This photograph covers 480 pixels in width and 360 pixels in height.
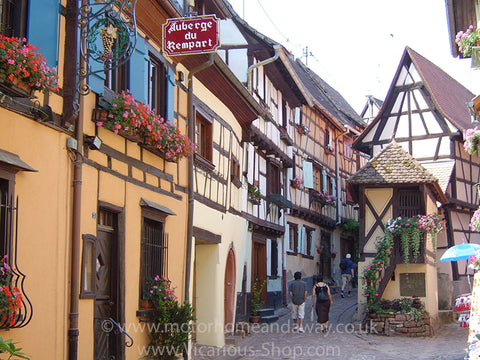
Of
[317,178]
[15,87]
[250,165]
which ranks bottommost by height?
[15,87]

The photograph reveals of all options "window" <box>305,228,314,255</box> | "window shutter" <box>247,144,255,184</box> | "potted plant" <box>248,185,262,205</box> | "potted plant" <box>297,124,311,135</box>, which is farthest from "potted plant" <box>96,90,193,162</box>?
"window" <box>305,228,314,255</box>

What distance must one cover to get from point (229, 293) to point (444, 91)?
1377 centimetres

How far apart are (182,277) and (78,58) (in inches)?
202

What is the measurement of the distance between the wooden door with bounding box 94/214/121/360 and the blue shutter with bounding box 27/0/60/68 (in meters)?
2.54

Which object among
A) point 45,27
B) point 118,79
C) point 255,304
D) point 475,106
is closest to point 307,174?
point 255,304

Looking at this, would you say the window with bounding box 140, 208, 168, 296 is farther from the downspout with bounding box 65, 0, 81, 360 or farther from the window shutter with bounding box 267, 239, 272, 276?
the window shutter with bounding box 267, 239, 272, 276

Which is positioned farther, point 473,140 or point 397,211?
point 397,211

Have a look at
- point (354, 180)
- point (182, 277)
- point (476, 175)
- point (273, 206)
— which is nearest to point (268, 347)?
point (182, 277)

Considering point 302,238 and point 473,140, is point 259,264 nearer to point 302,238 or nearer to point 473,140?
point 302,238

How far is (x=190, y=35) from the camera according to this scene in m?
10.4

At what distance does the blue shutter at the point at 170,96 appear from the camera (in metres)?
11.4

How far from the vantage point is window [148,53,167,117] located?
1118cm

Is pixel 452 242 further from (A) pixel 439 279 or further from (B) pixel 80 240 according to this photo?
(B) pixel 80 240

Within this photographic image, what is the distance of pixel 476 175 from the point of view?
25.1 meters
